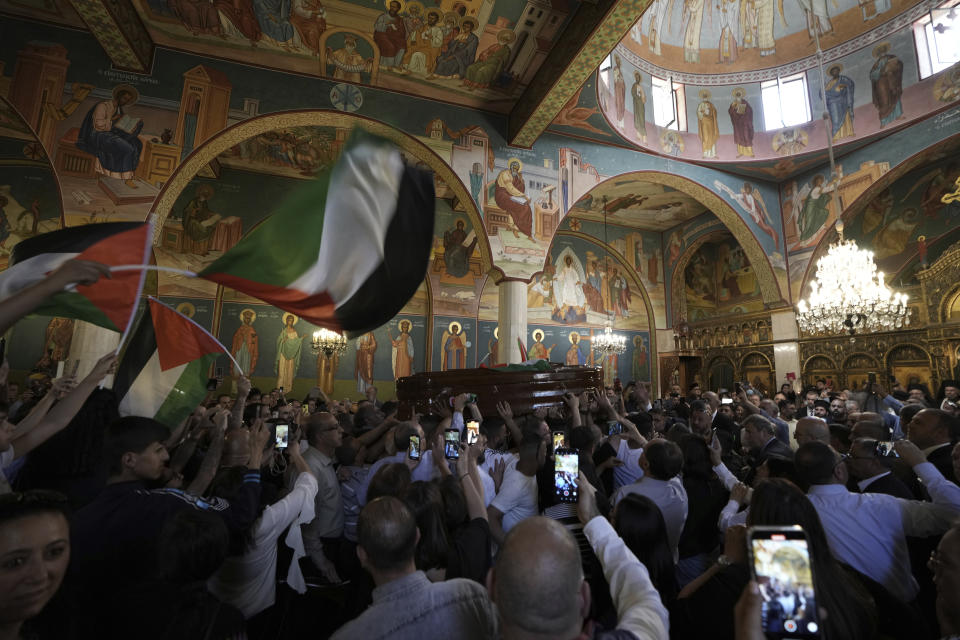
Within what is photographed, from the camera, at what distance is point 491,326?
14461mm

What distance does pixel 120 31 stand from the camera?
22.1 ft

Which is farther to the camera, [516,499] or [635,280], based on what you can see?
[635,280]

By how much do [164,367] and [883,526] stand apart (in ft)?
13.9

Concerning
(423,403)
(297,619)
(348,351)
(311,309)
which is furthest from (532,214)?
(297,619)

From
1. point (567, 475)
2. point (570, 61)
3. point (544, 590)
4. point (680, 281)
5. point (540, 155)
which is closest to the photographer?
point (544, 590)

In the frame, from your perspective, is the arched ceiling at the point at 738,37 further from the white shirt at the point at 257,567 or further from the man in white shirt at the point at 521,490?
the white shirt at the point at 257,567

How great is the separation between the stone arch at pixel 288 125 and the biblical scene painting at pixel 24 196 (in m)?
5.03

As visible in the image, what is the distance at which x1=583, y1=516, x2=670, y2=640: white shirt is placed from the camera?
3.60 ft

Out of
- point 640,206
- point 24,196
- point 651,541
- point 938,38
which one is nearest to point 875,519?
point 651,541

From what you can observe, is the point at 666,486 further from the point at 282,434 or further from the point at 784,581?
the point at 282,434

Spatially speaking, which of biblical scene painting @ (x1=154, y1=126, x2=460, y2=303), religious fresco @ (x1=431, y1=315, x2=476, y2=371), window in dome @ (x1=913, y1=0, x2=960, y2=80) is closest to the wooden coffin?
religious fresco @ (x1=431, y1=315, x2=476, y2=371)

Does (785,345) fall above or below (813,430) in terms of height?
above

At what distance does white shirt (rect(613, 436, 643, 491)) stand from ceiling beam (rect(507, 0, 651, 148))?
6.23m

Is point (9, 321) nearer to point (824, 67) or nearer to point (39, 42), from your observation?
point (39, 42)
